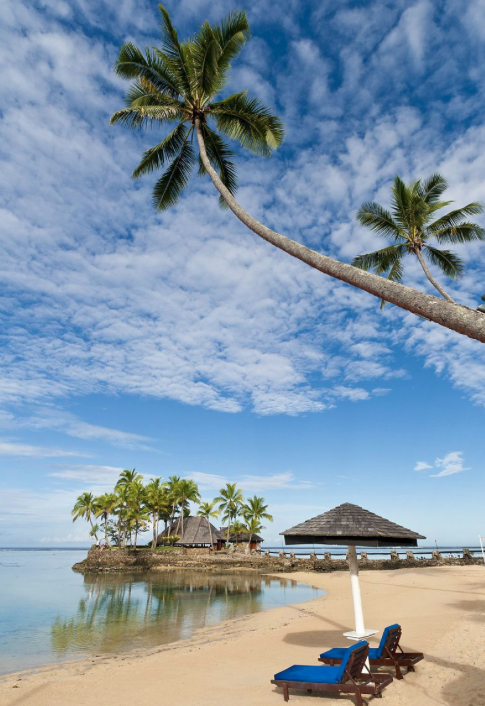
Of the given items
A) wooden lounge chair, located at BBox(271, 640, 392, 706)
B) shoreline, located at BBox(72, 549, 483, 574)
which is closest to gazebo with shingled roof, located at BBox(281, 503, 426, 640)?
wooden lounge chair, located at BBox(271, 640, 392, 706)

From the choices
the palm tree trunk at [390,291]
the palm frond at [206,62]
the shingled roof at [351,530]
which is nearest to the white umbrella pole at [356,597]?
the shingled roof at [351,530]

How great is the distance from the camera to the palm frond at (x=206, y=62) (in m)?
9.06

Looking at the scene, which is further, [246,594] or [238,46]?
[246,594]

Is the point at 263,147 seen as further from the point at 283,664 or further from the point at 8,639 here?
the point at 8,639

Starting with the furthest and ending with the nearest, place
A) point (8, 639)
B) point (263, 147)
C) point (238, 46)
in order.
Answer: point (8, 639), point (263, 147), point (238, 46)

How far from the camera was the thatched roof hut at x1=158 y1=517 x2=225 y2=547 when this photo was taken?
170ft

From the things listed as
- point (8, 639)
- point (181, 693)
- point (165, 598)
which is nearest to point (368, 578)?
point (165, 598)

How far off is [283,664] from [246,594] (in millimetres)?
17763

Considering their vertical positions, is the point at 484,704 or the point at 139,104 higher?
the point at 139,104

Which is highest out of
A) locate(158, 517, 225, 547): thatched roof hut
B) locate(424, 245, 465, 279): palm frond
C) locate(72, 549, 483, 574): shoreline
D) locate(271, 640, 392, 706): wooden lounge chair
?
locate(424, 245, 465, 279): palm frond

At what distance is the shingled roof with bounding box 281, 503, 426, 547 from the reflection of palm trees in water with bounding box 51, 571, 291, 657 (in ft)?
26.8

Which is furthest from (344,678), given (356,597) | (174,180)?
(174,180)

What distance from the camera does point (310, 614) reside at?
1670cm

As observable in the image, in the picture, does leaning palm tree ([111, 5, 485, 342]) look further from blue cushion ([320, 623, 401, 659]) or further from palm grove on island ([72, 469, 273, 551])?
palm grove on island ([72, 469, 273, 551])
